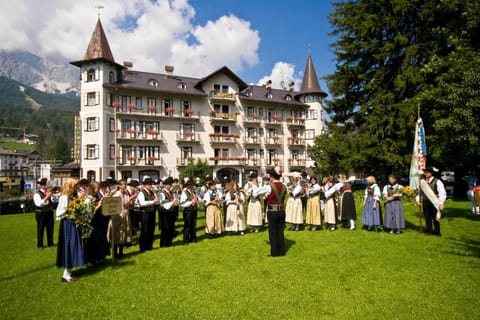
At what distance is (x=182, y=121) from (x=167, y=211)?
29.8 m

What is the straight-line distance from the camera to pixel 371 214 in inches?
456

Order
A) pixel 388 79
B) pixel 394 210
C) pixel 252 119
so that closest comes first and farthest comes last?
pixel 394 210 < pixel 388 79 < pixel 252 119

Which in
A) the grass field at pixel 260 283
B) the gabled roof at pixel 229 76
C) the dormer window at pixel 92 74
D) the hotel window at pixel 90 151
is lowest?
the grass field at pixel 260 283

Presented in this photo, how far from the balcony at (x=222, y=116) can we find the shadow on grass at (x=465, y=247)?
106 ft

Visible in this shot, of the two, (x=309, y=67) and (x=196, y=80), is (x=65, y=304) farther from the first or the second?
(x=309, y=67)

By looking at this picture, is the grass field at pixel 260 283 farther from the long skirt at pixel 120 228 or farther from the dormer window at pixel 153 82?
the dormer window at pixel 153 82

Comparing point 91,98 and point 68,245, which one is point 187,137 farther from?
point 68,245

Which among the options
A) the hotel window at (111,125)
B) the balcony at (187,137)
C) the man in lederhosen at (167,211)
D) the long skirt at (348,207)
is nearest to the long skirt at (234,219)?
the man in lederhosen at (167,211)

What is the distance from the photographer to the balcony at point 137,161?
34.0m

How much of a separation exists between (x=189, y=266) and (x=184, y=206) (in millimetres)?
2774

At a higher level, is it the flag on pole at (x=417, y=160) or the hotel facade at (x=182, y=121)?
the hotel facade at (x=182, y=121)

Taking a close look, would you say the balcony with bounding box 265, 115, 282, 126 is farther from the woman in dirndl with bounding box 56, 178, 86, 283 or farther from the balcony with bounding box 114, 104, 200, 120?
the woman in dirndl with bounding box 56, 178, 86, 283

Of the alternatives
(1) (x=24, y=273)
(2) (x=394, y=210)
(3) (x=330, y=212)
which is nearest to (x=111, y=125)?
(1) (x=24, y=273)

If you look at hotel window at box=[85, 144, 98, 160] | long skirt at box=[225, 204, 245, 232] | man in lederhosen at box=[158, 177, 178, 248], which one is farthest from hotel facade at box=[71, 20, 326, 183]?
man in lederhosen at box=[158, 177, 178, 248]
